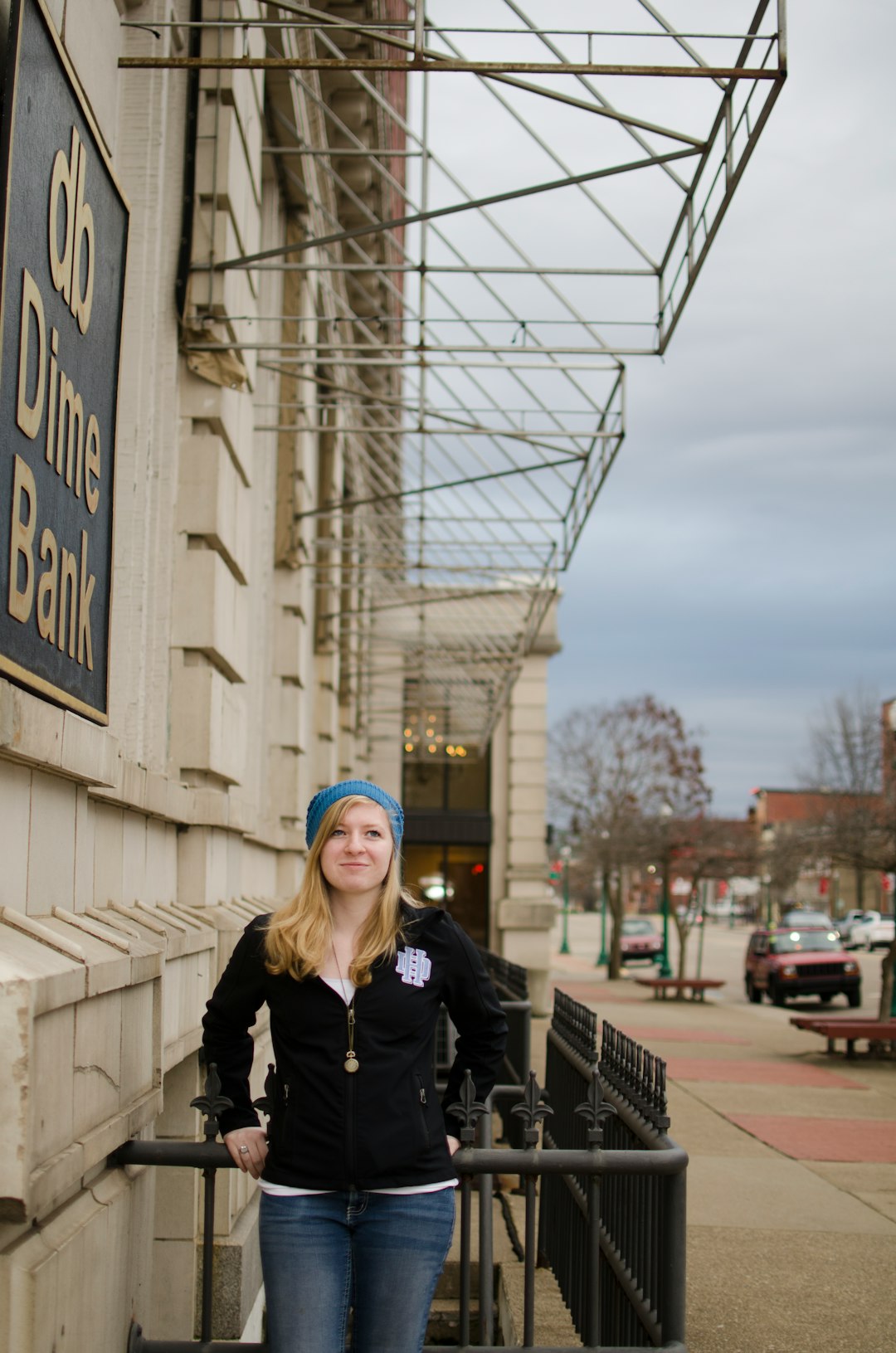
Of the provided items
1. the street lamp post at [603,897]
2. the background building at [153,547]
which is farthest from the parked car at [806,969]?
the background building at [153,547]

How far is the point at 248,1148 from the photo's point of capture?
11.3ft

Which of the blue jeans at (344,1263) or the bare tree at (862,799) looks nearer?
the blue jeans at (344,1263)

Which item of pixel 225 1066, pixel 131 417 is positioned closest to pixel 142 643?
pixel 131 417

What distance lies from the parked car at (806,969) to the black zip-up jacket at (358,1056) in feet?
89.8

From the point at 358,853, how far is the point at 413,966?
294 mm

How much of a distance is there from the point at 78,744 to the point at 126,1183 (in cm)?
115

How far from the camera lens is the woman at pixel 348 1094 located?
324 centimetres

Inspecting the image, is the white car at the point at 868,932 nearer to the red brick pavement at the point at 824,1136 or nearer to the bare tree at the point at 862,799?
the bare tree at the point at 862,799

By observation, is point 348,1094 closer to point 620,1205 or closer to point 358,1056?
point 358,1056

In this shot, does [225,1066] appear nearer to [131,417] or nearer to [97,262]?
[97,262]

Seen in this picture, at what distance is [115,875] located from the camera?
4.68 m

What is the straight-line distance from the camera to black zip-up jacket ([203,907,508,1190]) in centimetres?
323

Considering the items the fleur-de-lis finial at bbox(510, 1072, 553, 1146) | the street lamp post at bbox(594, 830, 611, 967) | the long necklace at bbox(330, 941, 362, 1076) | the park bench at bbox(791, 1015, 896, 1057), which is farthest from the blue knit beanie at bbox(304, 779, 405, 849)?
the street lamp post at bbox(594, 830, 611, 967)

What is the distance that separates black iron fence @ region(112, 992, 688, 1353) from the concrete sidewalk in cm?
121
